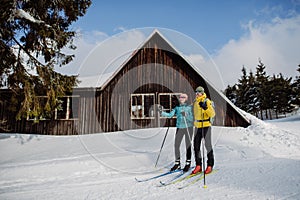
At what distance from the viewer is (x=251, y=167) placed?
427cm

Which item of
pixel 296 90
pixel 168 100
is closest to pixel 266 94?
pixel 296 90

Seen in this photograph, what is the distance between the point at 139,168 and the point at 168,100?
6758 millimetres

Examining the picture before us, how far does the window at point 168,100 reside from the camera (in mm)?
11321

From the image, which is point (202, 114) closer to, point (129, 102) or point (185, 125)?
point (185, 125)

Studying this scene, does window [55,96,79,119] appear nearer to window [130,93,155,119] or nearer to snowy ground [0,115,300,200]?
snowy ground [0,115,300,200]

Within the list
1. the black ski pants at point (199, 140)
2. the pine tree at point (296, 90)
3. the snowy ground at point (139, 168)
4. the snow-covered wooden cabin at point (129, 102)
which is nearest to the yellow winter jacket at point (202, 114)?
the black ski pants at point (199, 140)

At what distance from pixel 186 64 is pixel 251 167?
8327 millimetres

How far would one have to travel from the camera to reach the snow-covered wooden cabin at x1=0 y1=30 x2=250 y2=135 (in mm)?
11129

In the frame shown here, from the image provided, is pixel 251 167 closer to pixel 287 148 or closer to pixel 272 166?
pixel 272 166

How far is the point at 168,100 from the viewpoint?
37.5 feet

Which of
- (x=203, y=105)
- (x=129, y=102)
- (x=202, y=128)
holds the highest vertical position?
(x=129, y=102)

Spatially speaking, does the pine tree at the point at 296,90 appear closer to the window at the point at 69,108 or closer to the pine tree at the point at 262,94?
the pine tree at the point at 262,94

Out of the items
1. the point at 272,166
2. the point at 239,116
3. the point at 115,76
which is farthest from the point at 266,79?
the point at 272,166

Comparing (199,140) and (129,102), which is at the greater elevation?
(129,102)
